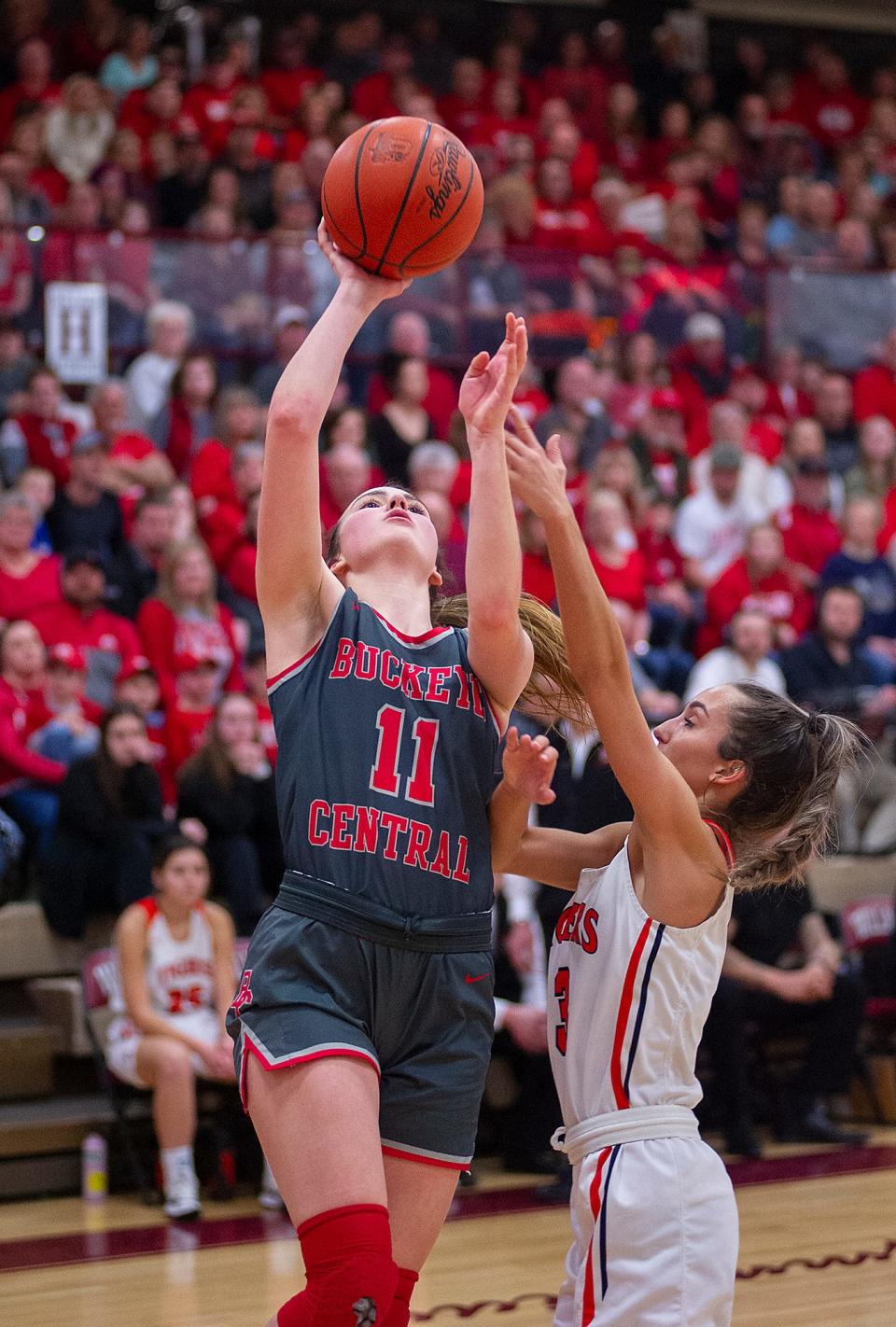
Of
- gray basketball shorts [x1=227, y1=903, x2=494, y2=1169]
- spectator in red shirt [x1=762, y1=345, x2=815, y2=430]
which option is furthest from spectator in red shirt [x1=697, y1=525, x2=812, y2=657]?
gray basketball shorts [x1=227, y1=903, x2=494, y2=1169]

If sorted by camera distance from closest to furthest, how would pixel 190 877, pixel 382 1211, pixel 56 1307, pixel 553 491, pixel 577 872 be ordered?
pixel 382 1211 < pixel 553 491 < pixel 577 872 < pixel 56 1307 < pixel 190 877

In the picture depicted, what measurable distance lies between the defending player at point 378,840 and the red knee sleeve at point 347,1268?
2.1 inches

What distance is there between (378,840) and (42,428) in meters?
6.58

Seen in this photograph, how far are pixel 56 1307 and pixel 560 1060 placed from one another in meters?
2.57

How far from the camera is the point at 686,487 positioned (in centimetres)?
1037

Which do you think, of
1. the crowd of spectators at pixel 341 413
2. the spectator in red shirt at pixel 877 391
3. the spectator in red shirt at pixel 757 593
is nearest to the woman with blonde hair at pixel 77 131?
the crowd of spectators at pixel 341 413

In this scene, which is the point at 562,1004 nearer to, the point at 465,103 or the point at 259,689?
the point at 259,689

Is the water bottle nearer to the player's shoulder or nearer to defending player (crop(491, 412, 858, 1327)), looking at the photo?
the player's shoulder

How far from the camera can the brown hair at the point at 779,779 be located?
3004mm

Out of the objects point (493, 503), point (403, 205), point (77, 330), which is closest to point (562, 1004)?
point (493, 503)

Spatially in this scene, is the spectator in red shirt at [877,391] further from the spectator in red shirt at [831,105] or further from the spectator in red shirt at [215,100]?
the spectator in red shirt at [215,100]

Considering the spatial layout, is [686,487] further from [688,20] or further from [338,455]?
[688,20]

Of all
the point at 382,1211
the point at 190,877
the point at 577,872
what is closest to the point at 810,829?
the point at 577,872

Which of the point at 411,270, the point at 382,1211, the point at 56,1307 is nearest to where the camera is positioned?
the point at 382,1211
